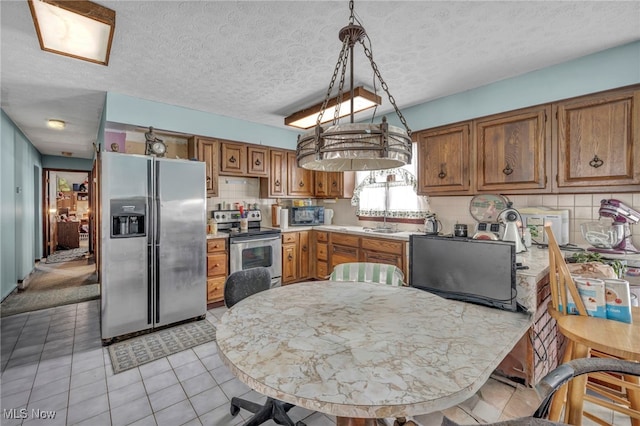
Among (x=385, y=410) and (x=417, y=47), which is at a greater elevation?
(x=417, y=47)

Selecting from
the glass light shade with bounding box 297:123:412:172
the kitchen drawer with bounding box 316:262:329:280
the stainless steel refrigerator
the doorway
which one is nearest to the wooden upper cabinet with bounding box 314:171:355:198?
the kitchen drawer with bounding box 316:262:329:280

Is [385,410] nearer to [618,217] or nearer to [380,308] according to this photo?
[380,308]

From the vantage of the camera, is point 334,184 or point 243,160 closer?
point 243,160

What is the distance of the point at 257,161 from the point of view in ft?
13.2

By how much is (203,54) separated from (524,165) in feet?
9.29

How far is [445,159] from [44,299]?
530 cm

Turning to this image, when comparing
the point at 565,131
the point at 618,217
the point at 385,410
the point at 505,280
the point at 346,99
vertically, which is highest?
the point at 346,99

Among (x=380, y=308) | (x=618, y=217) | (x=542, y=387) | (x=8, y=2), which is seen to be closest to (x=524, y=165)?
(x=618, y=217)

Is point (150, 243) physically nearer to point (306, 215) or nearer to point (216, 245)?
point (216, 245)

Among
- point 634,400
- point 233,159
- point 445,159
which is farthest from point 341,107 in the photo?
point 634,400

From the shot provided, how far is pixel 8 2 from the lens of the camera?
1624mm

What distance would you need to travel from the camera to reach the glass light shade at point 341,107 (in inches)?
105

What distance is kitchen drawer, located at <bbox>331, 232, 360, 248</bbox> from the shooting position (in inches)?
144

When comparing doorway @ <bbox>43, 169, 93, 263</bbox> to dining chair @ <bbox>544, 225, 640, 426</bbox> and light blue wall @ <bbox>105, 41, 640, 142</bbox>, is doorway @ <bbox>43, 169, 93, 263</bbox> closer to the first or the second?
light blue wall @ <bbox>105, 41, 640, 142</bbox>
